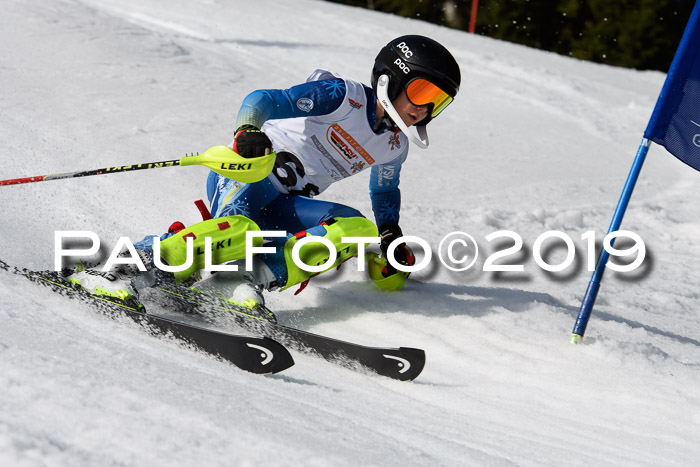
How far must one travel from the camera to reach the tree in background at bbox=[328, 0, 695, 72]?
1983cm

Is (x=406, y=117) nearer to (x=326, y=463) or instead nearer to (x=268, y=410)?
(x=268, y=410)

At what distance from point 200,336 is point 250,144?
2.68ft

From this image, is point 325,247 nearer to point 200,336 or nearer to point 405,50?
point 200,336

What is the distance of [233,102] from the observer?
301 inches

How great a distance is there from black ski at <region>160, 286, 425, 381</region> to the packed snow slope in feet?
0.22

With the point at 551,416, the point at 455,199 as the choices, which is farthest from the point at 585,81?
the point at 551,416

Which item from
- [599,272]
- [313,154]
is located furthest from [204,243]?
[599,272]

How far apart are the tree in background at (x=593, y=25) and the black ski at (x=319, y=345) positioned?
19.1 m

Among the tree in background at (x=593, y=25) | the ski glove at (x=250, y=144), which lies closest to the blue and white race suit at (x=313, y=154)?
the ski glove at (x=250, y=144)

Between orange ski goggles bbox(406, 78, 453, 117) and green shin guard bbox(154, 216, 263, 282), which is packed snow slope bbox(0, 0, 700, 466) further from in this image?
orange ski goggles bbox(406, 78, 453, 117)

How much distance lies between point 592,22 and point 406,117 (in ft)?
63.9

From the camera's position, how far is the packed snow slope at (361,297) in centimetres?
183

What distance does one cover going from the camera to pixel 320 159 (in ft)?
12.3

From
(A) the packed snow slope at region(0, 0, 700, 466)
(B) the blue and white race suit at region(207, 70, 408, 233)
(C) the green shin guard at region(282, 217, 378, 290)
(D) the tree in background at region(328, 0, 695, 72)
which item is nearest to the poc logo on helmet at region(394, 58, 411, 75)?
(B) the blue and white race suit at region(207, 70, 408, 233)
